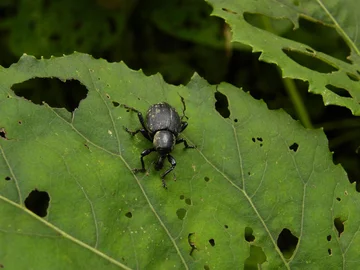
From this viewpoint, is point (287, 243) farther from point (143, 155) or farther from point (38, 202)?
point (38, 202)

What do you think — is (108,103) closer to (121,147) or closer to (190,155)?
(121,147)

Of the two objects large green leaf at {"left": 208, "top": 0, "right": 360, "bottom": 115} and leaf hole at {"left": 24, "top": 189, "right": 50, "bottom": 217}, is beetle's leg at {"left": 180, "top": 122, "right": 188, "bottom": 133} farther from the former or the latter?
leaf hole at {"left": 24, "top": 189, "right": 50, "bottom": 217}

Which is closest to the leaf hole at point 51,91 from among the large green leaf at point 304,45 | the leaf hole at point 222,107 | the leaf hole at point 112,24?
the leaf hole at point 112,24

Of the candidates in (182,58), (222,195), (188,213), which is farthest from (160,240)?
(182,58)

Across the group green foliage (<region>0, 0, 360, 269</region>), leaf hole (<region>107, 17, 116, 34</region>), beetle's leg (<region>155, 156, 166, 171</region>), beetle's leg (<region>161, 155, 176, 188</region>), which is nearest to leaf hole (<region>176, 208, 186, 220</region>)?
green foliage (<region>0, 0, 360, 269</region>)

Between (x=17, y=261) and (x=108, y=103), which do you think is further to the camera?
(x=108, y=103)

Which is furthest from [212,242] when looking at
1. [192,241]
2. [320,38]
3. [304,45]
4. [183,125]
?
[320,38]
